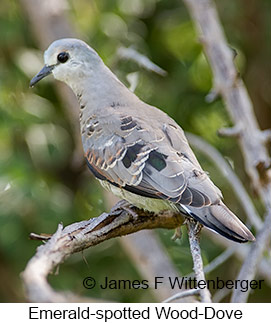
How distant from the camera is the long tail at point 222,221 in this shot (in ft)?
7.72

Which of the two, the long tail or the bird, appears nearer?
the long tail

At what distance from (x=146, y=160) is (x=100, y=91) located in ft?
2.02

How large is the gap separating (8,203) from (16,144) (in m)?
0.45

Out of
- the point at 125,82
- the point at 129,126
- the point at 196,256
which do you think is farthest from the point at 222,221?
the point at 125,82

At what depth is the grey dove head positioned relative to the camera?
319cm

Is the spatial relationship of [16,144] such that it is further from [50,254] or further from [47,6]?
[50,254]

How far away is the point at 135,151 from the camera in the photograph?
2.77 m

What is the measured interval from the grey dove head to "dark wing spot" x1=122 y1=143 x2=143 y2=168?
0.65m

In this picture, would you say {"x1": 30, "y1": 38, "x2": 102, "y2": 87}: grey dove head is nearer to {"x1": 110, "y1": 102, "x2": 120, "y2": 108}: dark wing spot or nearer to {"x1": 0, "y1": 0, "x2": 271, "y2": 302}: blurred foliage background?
{"x1": 110, "y1": 102, "x2": 120, "y2": 108}: dark wing spot

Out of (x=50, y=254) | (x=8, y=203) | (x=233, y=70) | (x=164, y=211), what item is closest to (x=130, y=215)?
(x=164, y=211)

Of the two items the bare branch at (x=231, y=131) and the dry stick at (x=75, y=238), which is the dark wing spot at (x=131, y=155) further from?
the bare branch at (x=231, y=131)

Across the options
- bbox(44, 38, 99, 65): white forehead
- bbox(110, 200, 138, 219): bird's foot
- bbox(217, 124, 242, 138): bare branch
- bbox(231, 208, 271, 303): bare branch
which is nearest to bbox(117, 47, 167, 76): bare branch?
bbox(44, 38, 99, 65): white forehead

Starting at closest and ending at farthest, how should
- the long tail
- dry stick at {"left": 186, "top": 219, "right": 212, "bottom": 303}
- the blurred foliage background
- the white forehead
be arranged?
dry stick at {"left": 186, "top": 219, "right": 212, "bottom": 303}, the long tail, the white forehead, the blurred foliage background

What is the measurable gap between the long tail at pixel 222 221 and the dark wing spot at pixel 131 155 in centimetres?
33
